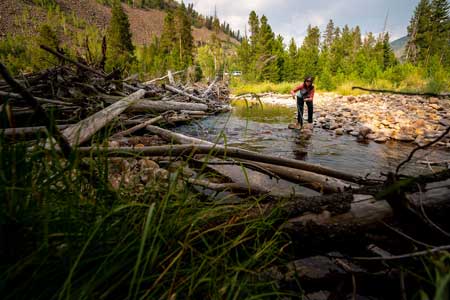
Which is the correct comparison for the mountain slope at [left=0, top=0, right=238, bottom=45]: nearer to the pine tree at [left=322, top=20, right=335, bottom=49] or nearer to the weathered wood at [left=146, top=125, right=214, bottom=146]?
the pine tree at [left=322, top=20, right=335, bottom=49]

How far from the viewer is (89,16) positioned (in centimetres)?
9338

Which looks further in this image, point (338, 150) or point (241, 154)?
point (338, 150)

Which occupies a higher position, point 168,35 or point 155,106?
point 168,35

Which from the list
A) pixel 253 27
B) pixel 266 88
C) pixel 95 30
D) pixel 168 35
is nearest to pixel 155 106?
pixel 266 88

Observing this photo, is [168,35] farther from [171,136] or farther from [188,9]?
[188,9]

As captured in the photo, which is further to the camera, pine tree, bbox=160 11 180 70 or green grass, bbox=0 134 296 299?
pine tree, bbox=160 11 180 70

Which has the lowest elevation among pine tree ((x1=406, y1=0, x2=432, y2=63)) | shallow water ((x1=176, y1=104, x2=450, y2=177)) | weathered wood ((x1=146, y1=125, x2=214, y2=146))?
shallow water ((x1=176, y1=104, x2=450, y2=177))

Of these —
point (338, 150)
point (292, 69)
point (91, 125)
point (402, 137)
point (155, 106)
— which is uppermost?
point (292, 69)

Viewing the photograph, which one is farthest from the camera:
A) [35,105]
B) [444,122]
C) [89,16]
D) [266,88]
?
[89,16]

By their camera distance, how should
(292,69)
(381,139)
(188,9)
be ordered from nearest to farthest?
(381,139)
(292,69)
(188,9)

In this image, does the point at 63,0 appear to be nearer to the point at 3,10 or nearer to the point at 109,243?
the point at 3,10

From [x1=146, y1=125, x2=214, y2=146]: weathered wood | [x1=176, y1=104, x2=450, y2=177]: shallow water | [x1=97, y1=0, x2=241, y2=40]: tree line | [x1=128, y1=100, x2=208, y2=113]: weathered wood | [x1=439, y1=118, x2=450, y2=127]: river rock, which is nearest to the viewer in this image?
[x1=146, y1=125, x2=214, y2=146]: weathered wood

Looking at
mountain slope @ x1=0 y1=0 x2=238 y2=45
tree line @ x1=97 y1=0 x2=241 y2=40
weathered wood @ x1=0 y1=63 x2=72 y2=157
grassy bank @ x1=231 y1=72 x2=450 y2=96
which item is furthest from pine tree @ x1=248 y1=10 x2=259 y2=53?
tree line @ x1=97 y1=0 x2=241 y2=40

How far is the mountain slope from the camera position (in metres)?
70.5
